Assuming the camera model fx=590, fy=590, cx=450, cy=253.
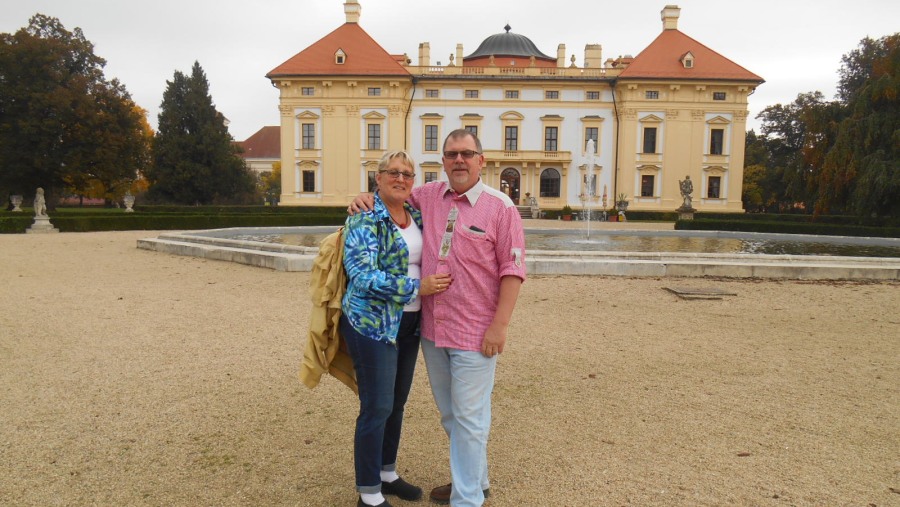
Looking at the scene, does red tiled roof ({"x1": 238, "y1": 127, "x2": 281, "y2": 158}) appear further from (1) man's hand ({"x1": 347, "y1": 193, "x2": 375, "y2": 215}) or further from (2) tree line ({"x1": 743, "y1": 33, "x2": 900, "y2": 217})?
(1) man's hand ({"x1": 347, "y1": 193, "x2": 375, "y2": 215})

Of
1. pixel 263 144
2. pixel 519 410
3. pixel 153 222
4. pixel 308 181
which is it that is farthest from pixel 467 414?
pixel 263 144

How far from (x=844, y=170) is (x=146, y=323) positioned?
73.9 feet

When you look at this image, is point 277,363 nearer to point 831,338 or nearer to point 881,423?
point 881,423

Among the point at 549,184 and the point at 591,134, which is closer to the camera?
the point at 591,134

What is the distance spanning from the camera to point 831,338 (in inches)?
240

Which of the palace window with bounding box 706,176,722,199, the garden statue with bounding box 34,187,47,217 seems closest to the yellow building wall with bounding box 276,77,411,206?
the garden statue with bounding box 34,187,47,217

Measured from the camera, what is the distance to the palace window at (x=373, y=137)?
39.7 metres

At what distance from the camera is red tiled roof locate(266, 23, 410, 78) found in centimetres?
3844

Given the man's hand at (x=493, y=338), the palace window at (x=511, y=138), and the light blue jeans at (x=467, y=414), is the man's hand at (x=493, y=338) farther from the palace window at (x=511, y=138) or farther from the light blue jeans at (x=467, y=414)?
the palace window at (x=511, y=138)

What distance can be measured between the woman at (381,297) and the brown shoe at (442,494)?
0.97 ft

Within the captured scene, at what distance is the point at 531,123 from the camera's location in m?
40.0

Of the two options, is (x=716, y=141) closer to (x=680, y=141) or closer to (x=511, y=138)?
(x=680, y=141)

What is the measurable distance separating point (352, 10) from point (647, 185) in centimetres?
2407

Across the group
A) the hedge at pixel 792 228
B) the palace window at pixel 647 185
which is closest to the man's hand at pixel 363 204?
the hedge at pixel 792 228
